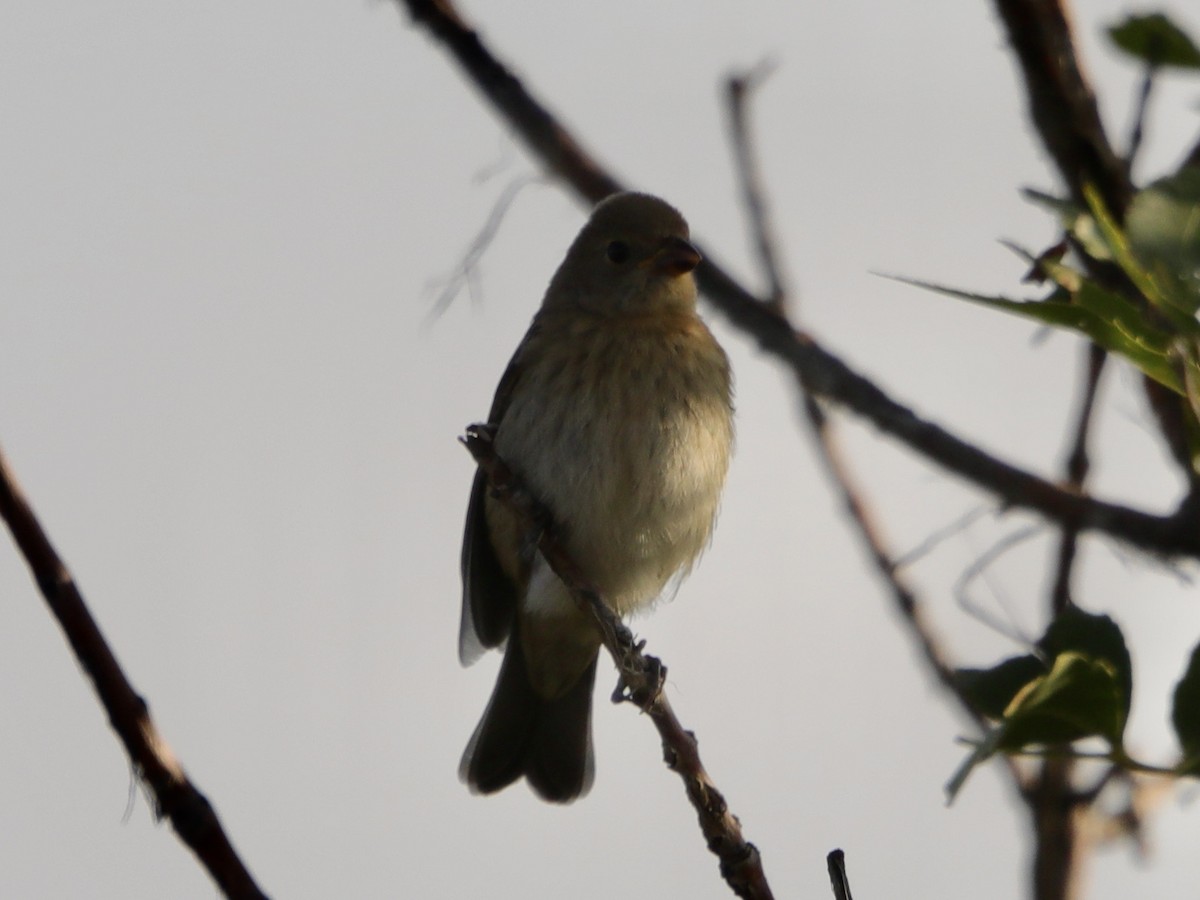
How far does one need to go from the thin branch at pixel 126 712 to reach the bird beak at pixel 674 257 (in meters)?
4.37

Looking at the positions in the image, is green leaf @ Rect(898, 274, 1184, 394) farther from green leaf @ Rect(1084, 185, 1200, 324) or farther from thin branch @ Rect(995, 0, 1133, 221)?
thin branch @ Rect(995, 0, 1133, 221)

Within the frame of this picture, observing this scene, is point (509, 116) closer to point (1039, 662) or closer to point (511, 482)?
point (511, 482)

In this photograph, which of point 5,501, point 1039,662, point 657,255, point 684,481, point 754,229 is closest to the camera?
point 5,501

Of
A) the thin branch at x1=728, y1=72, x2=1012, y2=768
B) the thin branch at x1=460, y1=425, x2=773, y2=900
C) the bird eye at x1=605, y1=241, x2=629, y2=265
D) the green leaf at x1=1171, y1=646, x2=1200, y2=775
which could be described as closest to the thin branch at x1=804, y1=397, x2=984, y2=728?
the thin branch at x1=728, y1=72, x2=1012, y2=768

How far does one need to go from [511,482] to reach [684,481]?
1.67m

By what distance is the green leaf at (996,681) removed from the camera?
4.23 feet

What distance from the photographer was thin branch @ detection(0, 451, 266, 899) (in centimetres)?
121

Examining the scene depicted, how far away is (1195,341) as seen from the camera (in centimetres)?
133

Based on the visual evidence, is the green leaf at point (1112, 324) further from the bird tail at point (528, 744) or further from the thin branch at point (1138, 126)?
the bird tail at point (528, 744)

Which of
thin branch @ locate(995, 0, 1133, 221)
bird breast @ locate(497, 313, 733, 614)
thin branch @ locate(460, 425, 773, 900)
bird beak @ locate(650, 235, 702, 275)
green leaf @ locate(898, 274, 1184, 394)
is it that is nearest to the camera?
green leaf @ locate(898, 274, 1184, 394)

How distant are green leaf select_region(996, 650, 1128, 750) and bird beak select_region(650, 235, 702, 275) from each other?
4.35 m

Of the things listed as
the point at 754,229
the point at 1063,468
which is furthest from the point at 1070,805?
the point at 754,229

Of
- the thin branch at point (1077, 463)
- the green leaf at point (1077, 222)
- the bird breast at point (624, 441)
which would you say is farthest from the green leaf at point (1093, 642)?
the bird breast at point (624, 441)

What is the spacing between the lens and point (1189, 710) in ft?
4.17
